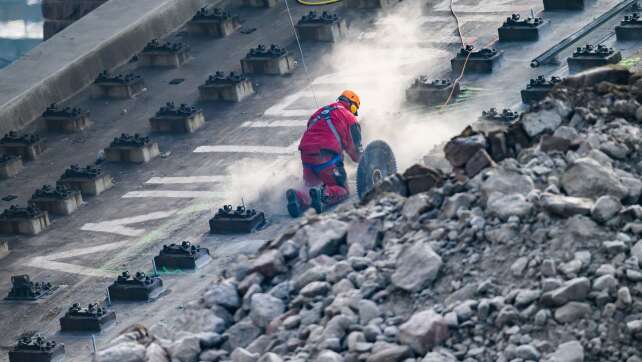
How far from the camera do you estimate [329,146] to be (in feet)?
102

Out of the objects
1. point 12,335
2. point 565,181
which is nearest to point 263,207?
point 12,335

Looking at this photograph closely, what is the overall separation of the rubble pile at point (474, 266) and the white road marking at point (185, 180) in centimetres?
1472

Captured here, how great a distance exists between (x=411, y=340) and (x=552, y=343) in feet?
4.65

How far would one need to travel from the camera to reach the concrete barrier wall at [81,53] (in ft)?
131

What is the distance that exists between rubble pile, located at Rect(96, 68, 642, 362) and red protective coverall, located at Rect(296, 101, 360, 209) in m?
10.7

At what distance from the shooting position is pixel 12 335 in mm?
29031

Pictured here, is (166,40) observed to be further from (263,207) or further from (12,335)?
(12,335)

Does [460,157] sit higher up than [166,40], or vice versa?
[460,157]

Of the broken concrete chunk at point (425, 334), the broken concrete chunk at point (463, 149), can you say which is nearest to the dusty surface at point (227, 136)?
the broken concrete chunk at point (463, 149)

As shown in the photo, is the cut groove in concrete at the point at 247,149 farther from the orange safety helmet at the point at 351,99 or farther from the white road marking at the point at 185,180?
the orange safety helmet at the point at 351,99

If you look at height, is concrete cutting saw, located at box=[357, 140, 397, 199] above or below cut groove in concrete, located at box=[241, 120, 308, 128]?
above

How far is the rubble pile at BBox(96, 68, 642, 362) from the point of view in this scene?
16.2 metres

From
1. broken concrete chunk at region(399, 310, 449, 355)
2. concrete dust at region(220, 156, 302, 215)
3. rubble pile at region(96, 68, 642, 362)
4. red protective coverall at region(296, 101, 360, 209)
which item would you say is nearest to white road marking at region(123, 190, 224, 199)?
concrete dust at region(220, 156, 302, 215)

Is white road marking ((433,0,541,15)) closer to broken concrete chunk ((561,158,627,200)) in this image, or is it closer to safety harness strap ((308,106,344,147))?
safety harness strap ((308,106,344,147))
